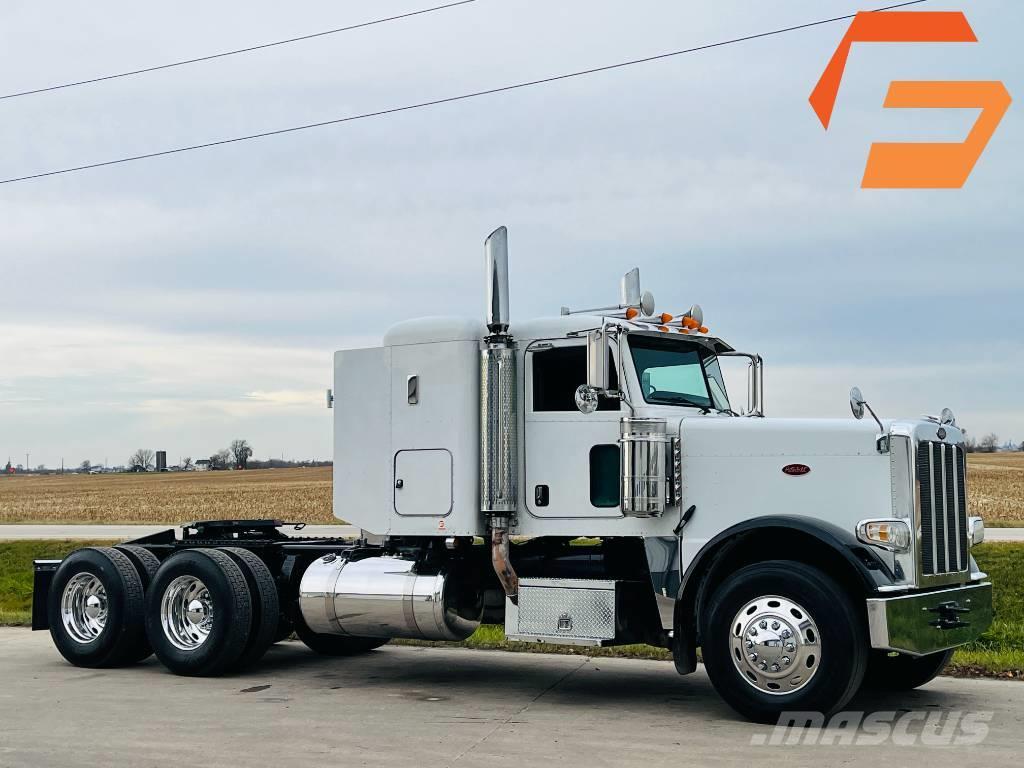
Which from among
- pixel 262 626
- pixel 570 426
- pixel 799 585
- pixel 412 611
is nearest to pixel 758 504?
pixel 799 585

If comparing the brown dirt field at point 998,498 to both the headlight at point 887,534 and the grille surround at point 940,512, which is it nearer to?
the grille surround at point 940,512

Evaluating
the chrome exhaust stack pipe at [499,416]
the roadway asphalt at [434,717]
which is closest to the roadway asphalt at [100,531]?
the roadway asphalt at [434,717]

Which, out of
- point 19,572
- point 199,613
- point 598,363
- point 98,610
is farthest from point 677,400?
point 19,572

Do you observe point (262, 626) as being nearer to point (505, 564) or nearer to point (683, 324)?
point (505, 564)

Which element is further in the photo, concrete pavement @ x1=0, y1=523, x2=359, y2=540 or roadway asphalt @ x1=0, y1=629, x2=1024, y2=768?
concrete pavement @ x1=0, y1=523, x2=359, y2=540

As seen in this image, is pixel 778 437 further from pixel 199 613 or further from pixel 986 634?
pixel 199 613

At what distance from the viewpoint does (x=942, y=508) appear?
376 inches

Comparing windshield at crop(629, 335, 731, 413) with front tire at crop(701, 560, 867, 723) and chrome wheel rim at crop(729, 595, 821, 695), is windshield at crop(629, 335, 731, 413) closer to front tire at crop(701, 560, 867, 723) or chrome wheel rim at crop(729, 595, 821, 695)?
front tire at crop(701, 560, 867, 723)

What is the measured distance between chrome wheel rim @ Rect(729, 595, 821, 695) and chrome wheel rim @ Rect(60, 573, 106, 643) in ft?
21.6

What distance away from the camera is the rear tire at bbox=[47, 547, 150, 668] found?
12.1m

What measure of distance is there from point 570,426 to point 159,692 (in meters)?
4.12

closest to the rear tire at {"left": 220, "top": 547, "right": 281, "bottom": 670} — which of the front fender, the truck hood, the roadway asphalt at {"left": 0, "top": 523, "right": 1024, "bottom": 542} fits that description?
the front fender

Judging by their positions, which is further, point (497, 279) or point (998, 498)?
point (998, 498)

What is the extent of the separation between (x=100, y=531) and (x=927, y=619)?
90.8 ft
